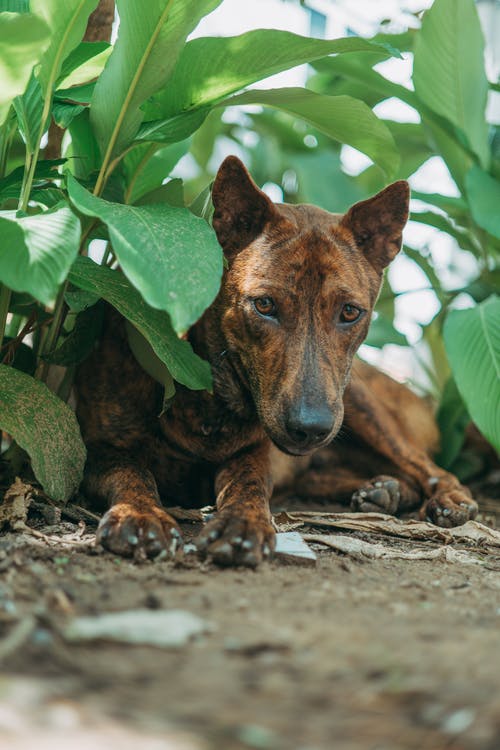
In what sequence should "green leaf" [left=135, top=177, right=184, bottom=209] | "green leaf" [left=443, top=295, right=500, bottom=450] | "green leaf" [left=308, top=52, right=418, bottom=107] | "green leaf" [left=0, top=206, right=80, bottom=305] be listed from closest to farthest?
"green leaf" [left=0, top=206, right=80, bottom=305]
"green leaf" [left=135, top=177, right=184, bottom=209]
"green leaf" [left=443, top=295, right=500, bottom=450]
"green leaf" [left=308, top=52, right=418, bottom=107]

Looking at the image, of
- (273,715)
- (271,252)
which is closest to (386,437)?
(271,252)

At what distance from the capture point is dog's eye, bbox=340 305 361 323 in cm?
256

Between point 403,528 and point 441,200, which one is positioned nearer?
point 403,528

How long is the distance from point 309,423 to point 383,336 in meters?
1.67

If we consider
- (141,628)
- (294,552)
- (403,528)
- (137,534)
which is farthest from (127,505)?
(403,528)

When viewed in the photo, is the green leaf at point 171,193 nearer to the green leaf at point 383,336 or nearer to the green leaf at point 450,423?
the green leaf at point 383,336

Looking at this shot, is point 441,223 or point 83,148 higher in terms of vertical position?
point 83,148

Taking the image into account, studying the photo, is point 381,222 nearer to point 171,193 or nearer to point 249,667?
point 171,193

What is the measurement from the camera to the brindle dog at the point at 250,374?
2305 millimetres

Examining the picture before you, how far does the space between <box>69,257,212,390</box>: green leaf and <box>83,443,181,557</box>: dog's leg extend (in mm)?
376

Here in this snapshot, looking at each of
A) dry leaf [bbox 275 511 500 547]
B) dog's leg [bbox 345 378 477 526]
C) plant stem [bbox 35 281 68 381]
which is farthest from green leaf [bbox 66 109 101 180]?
dog's leg [bbox 345 378 477 526]

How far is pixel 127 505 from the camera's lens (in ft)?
7.20

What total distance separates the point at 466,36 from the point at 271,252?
5.56ft

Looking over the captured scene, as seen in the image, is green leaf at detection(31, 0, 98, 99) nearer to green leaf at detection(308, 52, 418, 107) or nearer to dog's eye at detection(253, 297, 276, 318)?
dog's eye at detection(253, 297, 276, 318)
